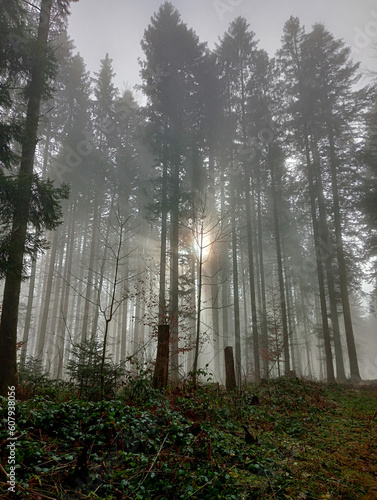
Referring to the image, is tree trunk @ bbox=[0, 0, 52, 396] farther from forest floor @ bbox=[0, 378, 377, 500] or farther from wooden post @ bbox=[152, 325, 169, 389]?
wooden post @ bbox=[152, 325, 169, 389]

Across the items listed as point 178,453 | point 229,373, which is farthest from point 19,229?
point 229,373

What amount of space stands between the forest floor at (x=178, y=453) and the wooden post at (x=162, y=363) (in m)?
0.91

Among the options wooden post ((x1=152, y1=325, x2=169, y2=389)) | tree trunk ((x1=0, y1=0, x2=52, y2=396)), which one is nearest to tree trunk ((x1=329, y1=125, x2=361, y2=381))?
wooden post ((x1=152, y1=325, x2=169, y2=389))

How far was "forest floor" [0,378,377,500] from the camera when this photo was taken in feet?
9.64

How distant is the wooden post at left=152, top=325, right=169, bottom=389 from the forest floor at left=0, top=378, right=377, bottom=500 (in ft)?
2.98

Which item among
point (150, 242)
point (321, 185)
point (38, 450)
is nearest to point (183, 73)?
point (321, 185)

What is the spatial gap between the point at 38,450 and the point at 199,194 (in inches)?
630

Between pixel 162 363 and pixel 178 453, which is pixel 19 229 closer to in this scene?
pixel 162 363

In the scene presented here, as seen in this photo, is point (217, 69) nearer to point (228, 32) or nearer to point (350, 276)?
point (228, 32)

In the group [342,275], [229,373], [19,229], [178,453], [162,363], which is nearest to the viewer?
[178,453]

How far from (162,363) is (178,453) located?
10.7ft

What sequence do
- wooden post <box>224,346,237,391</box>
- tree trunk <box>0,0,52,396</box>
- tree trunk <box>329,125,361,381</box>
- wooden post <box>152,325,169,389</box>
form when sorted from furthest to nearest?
tree trunk <box>329,125,361,381</box> → wooden post <box>224,346,237,391</box> → tree trunk <box>0,0,52,396</box> → wooden post <box>152,325,169,389</box>

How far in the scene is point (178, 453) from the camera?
12.1 ft

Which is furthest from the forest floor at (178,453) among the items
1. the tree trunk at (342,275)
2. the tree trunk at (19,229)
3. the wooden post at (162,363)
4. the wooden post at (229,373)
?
the tree trunk at (342,275)
